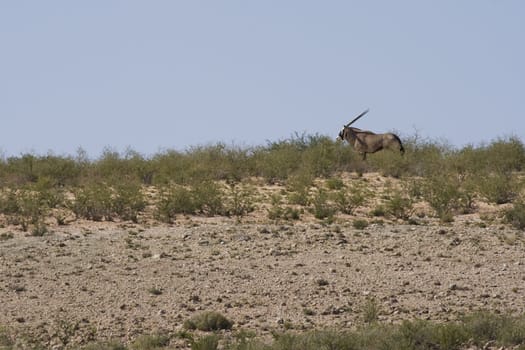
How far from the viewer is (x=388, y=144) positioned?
29.7 meters

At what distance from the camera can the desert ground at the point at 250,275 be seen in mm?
14578

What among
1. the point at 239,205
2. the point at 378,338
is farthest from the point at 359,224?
the point at 378,338

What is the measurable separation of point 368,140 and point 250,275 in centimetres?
1410

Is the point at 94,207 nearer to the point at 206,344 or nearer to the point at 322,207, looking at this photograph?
the point at 322,207

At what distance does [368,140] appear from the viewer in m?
30.3

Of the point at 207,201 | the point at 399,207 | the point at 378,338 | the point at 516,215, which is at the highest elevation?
the point at 207,201

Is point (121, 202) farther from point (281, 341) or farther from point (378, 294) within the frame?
point (281, 341)

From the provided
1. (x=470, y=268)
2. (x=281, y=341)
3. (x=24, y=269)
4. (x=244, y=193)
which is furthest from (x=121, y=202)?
(x=281, y=341)

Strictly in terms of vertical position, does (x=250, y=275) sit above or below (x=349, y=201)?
below

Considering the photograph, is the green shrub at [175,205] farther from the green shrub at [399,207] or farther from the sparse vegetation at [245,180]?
the green shrub at [399,207]

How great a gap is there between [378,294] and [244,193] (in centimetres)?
807

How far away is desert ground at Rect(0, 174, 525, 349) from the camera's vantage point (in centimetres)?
1458

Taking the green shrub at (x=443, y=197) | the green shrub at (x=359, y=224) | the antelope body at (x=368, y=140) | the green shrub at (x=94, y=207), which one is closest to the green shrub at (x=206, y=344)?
the green shrub at (x=359, y=224)

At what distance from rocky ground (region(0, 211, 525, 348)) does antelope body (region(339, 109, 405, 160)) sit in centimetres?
924
